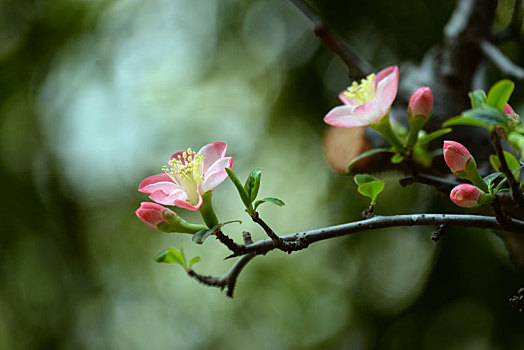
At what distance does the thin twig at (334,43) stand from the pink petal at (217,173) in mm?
310

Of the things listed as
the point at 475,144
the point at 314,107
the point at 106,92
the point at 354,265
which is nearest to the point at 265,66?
the point at 314,107

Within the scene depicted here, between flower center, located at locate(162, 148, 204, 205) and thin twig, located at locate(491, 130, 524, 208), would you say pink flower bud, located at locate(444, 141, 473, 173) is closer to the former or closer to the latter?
thin twig, located at locate(491, 130, 524, 208)

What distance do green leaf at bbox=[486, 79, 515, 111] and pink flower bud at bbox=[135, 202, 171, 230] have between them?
308 millimetres

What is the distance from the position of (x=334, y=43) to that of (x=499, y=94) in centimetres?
36

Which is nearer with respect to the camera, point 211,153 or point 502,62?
point 211,153

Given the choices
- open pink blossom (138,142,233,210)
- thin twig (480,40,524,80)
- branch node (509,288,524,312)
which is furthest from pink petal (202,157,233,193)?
thin twig (480,40,524,80)

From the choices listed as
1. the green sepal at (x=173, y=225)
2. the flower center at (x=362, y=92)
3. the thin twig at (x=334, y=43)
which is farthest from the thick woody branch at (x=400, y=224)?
the thin twig at (x=334, y=43)

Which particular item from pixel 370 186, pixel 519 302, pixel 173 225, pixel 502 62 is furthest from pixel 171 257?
pixel 502 62

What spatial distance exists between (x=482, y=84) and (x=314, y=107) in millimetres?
889

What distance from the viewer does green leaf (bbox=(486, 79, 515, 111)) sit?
34 centimetres

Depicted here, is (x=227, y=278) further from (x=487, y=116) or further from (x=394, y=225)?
(x=487, y=116)

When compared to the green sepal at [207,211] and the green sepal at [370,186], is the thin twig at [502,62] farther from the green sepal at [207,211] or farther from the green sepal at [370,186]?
the green sepal at [207,211]

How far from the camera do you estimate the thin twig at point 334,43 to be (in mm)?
665

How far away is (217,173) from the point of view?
1.47 ft
